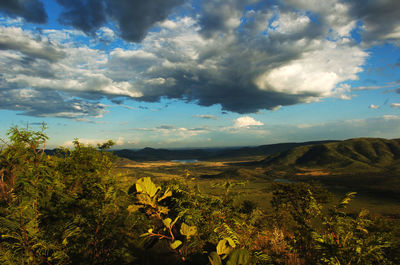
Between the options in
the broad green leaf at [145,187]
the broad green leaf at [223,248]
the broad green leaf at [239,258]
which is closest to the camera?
the broad green leaf at [239,258]

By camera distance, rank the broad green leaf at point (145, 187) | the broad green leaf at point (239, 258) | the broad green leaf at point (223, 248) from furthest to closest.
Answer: the broad green leaf at point (145, 187) < the broad green leaf at point (223, 248) < the broad green leaf at point (239, 258)

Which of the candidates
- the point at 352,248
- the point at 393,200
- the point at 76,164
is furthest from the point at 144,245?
the point at 393,200

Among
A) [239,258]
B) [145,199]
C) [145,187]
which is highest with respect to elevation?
[145,187]

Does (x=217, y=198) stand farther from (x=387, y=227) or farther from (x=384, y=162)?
(x=384, y=162)

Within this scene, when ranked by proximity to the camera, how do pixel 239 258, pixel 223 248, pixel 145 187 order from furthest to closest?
pixel 145 187 → pixel 223 248 → pixel 239 258

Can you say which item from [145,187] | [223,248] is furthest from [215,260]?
[145,187]

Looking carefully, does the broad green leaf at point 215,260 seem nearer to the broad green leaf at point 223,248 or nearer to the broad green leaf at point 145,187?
the broad green leaf at point 223,248

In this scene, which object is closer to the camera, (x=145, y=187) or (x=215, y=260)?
(x=215, y=260)

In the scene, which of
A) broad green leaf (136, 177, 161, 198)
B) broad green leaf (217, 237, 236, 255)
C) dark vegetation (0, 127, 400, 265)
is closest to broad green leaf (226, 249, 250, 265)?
dark vegetation (0, 127, 400, 265)

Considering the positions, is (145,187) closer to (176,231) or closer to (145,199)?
(145,199)

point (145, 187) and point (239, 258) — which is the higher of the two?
point (145, 187)

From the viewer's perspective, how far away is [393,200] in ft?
313

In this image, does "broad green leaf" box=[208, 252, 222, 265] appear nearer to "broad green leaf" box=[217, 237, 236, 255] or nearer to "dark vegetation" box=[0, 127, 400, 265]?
"dark vegetation" box=[0, 127, 400, 265]

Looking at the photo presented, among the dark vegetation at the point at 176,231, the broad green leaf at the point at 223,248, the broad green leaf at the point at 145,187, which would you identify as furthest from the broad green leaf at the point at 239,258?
the broad green leaf at the point at 145,187
